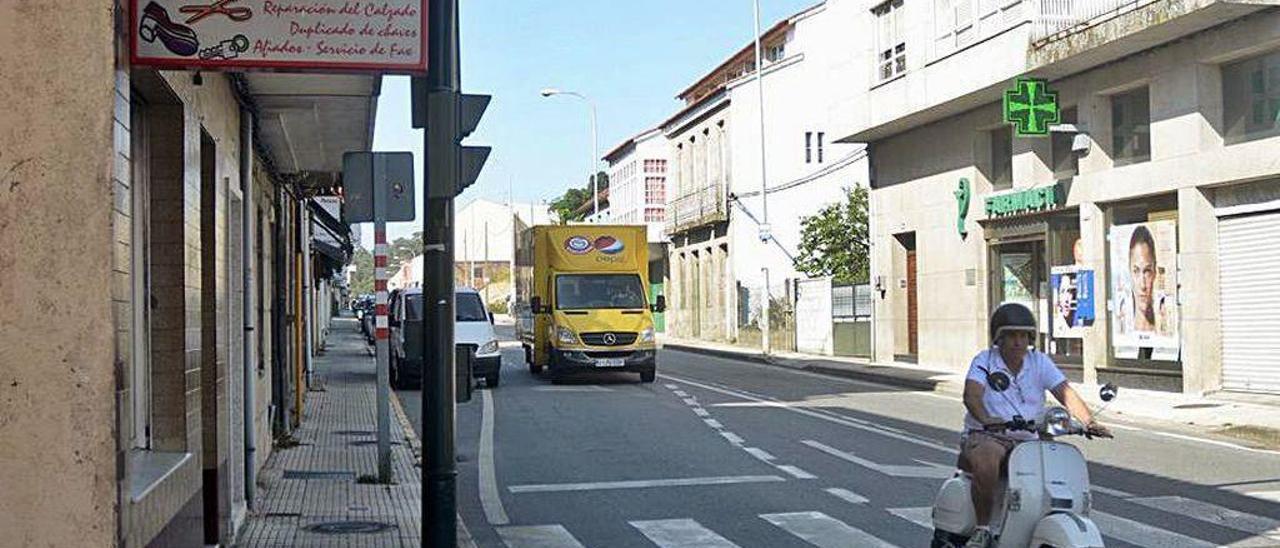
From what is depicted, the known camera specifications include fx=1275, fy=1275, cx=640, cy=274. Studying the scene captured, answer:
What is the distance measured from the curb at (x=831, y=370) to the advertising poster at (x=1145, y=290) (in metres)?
3.31

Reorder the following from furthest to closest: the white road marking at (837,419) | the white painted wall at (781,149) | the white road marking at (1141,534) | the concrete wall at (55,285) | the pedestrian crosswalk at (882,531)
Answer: the white painted wall at (781,149)
the white road marking at (837,419)
the pedestrian crosswalk at (882,531)
the white road marking at (1141,534)
the concrete wall at (55,285)

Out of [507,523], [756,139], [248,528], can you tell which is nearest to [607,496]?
[507,523]

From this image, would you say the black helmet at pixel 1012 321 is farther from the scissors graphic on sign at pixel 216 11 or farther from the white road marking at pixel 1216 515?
the scissors graphic on sign at pixel 216 11

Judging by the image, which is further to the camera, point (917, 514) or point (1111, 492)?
point (1111, 492)

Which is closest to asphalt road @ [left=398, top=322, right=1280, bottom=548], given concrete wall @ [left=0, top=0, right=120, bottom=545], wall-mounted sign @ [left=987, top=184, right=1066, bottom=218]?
concrete wall @ [left=0, top=0, right=120, bottom=545]

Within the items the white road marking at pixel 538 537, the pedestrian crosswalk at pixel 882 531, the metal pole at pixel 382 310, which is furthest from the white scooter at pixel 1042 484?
the metal pole at pixel 382 310

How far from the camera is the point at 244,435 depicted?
970 centimetres

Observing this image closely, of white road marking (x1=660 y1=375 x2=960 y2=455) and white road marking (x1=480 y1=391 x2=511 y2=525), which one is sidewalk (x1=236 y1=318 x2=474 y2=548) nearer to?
white road marking (x1=480 y1=391 x2=511 y2=525)

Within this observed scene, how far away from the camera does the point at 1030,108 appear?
902 inches

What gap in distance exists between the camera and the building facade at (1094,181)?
19.5 metres

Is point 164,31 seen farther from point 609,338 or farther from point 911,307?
point 911,307

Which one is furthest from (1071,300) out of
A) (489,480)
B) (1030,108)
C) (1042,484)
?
(1042,484)

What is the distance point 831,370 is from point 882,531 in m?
20.9

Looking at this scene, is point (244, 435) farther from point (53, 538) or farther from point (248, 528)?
point (53, 538)
